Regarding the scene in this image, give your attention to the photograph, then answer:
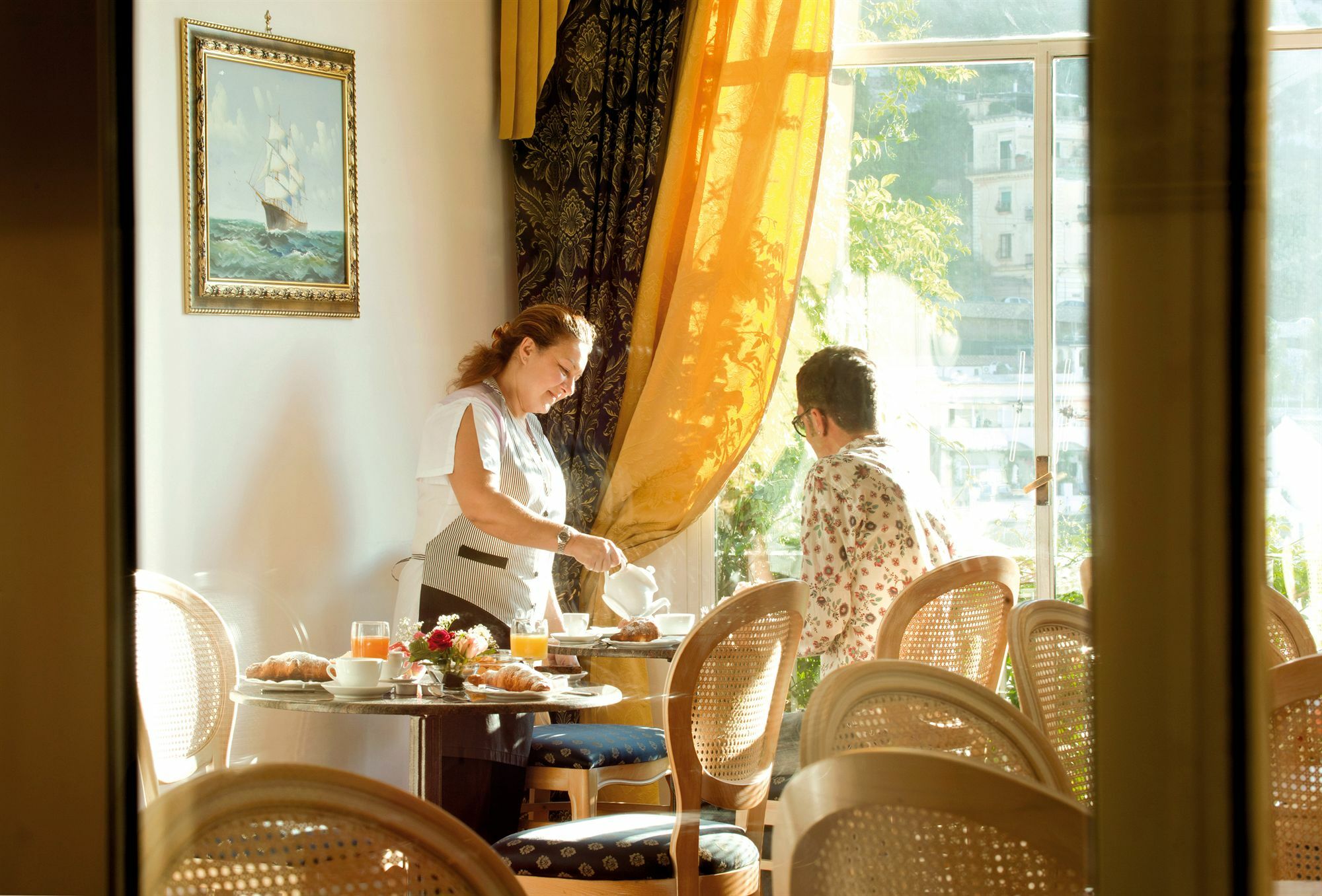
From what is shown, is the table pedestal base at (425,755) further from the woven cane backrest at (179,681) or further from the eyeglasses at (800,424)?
the eyeglasses at (800,424)

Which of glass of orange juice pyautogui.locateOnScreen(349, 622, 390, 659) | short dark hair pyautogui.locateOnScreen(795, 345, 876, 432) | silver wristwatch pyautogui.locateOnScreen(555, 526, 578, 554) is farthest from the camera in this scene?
silver wristwatch pyautogui.locateOnScreen(555, 526, 578, 554)

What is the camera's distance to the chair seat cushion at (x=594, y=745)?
2.89 feet

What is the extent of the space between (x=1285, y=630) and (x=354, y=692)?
648 millimetres

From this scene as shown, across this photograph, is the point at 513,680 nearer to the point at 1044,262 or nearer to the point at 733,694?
the point at 733,694

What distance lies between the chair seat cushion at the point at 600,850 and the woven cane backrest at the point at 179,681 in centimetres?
67

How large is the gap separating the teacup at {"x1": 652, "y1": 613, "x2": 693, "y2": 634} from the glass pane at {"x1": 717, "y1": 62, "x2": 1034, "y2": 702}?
0.05m

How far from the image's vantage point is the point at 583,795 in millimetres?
1563

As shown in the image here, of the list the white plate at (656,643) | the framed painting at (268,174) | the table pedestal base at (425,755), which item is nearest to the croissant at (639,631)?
the white plate at (656,643)

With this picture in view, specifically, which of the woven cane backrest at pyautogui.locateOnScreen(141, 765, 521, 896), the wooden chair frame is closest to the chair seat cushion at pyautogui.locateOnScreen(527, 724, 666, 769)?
the wooden chair frame

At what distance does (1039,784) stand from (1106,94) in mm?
184

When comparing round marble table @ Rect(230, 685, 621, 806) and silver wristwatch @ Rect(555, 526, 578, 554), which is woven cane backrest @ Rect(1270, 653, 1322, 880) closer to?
round marble table @ Rect(230, 685, 621, 806)

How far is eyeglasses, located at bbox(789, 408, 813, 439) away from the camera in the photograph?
2.62 ft

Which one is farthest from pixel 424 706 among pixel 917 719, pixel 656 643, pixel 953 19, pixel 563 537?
pixel 953 19

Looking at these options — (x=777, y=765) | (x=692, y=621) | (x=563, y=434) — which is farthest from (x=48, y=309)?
(x=563, y=434)
